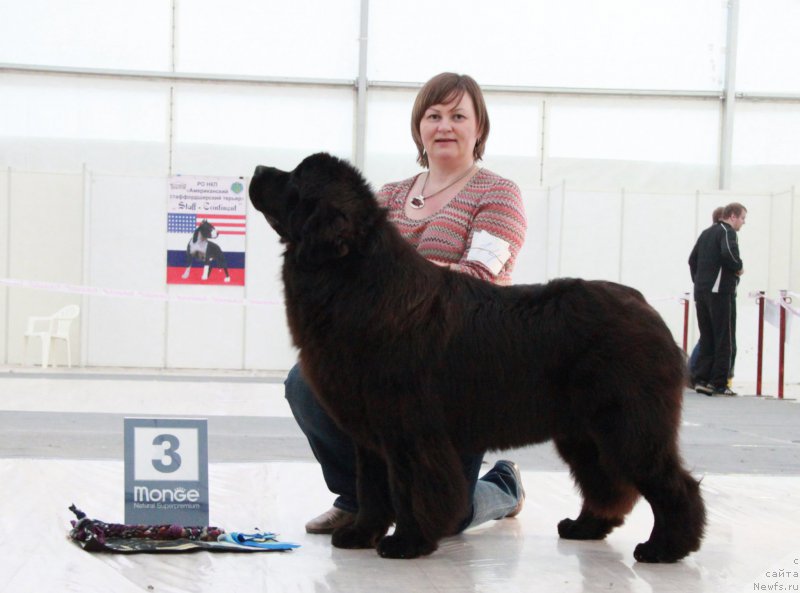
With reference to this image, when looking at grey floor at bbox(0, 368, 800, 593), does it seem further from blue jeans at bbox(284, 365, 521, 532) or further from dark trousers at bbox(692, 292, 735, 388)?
dark trousers at bbox(692, 292, 735, 388)

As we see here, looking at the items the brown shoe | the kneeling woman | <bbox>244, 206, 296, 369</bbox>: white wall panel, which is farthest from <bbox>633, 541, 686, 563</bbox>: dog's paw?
<bbox>244, 206, 296, 369</bbox>: white wall panel

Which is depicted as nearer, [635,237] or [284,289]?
[284,289]

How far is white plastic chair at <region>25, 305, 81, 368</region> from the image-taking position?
443 inches

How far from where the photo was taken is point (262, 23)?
1276 cm

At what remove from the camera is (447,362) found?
2621mm

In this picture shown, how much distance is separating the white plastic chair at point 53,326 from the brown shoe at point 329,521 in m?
9.22

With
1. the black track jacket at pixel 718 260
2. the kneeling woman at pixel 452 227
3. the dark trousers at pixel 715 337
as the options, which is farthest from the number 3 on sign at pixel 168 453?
the black track jacket at pixel 718 260

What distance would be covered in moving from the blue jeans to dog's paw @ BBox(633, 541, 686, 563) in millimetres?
633

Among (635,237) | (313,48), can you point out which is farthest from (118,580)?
(313,48)

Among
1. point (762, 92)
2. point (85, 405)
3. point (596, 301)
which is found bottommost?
point (85, 405)

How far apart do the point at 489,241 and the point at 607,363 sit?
0.70 metres

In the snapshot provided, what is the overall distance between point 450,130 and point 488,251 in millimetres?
521

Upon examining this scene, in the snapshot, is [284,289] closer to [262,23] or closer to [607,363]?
[607,363]

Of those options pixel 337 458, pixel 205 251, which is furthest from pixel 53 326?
pixel 337 458
